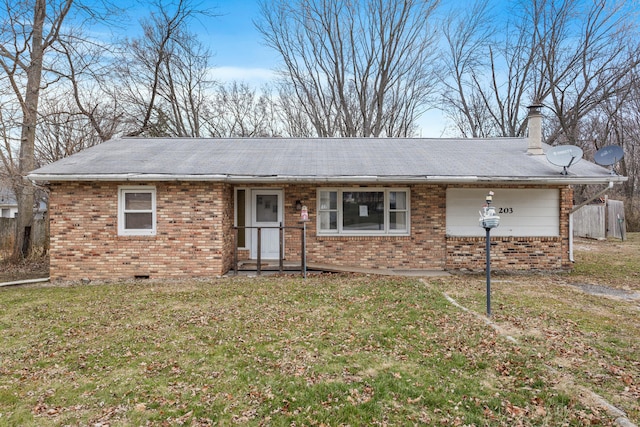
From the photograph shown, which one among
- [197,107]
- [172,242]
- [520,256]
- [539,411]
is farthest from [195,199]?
[197,107]

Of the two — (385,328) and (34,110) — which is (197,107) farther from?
(385,328)

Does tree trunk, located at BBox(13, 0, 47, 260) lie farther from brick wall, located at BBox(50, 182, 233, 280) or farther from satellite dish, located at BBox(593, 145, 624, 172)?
satellite dish, located at BBox(593, 145, 624, 172)

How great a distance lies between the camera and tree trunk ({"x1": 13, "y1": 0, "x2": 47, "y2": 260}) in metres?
10.7

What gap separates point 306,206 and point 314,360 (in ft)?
18.8

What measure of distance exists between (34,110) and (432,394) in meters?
13.2

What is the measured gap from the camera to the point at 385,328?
494 centimetres

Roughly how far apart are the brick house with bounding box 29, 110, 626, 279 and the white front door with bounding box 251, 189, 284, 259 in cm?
4

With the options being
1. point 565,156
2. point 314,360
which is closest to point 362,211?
point 565,156

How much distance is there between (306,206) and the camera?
934 centimetres

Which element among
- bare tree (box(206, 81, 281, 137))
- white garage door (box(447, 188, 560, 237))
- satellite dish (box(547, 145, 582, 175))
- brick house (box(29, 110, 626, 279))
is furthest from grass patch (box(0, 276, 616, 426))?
bare tree (box(206, 81, 281, 137))

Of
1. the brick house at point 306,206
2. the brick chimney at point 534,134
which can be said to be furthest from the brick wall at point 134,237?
the brick chimney at point 534,134

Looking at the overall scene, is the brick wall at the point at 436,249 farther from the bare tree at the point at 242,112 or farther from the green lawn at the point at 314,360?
the bare tree at the point at 242,112

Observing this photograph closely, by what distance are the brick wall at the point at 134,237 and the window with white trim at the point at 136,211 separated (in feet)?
0.43

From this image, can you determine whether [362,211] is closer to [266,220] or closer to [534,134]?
[266,220]
